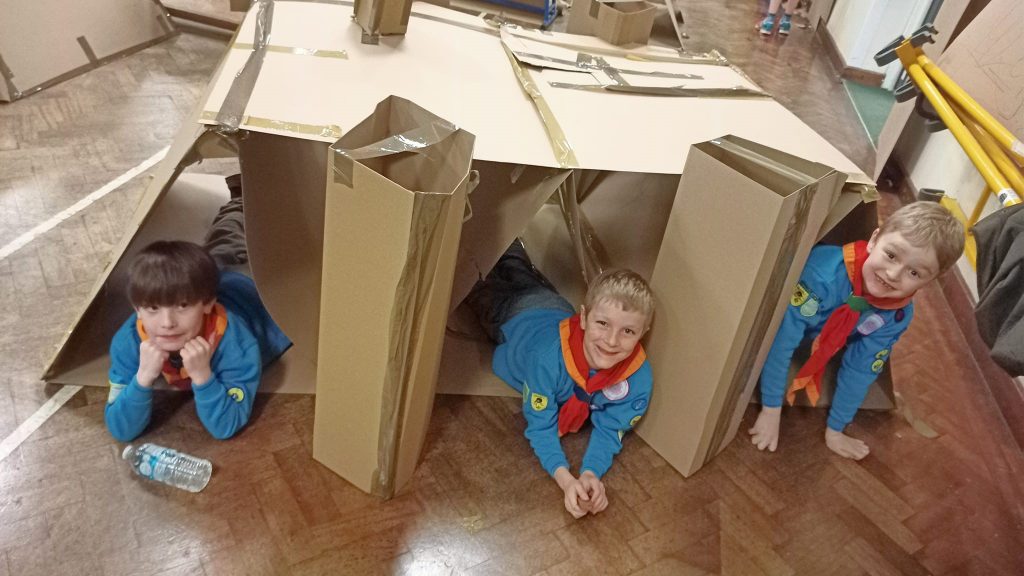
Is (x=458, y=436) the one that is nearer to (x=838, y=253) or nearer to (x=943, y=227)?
(x=838, y=253)

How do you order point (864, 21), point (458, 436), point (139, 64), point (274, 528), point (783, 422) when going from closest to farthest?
1. point (274, 528)
2. point (458, 436)
3. point (783, 422)
4. point (139, 64)
5. point (864, 21)

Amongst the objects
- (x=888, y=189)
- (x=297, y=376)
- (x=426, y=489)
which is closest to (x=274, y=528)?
(x=426, y=489)

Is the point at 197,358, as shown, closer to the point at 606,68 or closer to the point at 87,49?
the point at 606,68

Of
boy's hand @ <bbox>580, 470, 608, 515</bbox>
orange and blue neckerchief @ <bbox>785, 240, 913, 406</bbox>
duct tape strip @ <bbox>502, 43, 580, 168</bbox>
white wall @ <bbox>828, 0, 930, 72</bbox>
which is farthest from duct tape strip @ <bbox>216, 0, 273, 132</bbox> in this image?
white wall @ <bbox>828, 0, 930, 72</bbox>

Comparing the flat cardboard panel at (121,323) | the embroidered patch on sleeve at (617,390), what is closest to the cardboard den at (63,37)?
the flat cardboard panel at (121,323)

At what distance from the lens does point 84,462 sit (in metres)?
1.43

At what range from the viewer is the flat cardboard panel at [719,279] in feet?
4.41

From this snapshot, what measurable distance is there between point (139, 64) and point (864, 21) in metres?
3.83

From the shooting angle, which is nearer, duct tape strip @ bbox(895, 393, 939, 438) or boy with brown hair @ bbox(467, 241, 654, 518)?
boy with brown hair @ bbox(467, 241, 654, 518)

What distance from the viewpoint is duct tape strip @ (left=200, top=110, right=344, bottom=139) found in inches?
54.2

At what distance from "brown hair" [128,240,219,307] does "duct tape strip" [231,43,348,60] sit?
0.58 meters

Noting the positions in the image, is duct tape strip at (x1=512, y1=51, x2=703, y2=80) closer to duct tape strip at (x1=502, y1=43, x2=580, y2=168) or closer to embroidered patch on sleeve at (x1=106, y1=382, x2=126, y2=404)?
duct tape strip at (x1=502, y1=43, x2=580, y2=168)

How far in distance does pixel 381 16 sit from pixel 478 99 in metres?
0.42

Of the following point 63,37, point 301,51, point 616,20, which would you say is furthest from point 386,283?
point 63,37
